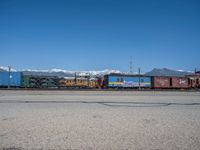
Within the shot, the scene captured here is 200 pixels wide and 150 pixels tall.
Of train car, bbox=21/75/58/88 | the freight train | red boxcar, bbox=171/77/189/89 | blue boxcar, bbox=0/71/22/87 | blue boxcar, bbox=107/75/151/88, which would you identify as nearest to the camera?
blue boxcar, bbox=0/71/22/87

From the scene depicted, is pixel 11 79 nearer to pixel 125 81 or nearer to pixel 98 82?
pixel 98 82

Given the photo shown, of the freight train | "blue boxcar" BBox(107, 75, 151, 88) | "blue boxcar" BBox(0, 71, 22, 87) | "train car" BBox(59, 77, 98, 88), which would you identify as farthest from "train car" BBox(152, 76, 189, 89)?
"blue boxcar" BBox(0, 71, 22, 87)

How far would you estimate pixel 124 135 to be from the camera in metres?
6.17

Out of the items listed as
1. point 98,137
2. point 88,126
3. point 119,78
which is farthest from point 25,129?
point 119,78

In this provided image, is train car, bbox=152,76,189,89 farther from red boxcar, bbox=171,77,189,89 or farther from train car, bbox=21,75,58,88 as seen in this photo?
train car, bbox=21,75,58,88

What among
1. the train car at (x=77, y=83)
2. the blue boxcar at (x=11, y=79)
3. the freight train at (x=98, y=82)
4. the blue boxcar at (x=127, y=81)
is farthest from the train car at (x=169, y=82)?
the blue boxcar at (x=11, y=79)

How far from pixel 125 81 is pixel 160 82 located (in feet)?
32.0

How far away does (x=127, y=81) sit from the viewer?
49.0 meters

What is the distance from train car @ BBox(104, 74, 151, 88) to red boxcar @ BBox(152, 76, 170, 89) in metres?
1.30

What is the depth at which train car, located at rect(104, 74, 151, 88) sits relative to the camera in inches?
1886

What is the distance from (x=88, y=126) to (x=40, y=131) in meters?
1.74

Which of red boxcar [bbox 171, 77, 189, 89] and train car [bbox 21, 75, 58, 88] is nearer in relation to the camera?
train car [bbox 21, 75, 58, 88]

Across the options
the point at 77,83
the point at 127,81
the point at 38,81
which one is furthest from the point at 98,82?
the point at 38,81

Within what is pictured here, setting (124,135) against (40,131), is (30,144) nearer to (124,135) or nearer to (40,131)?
(40,131)
